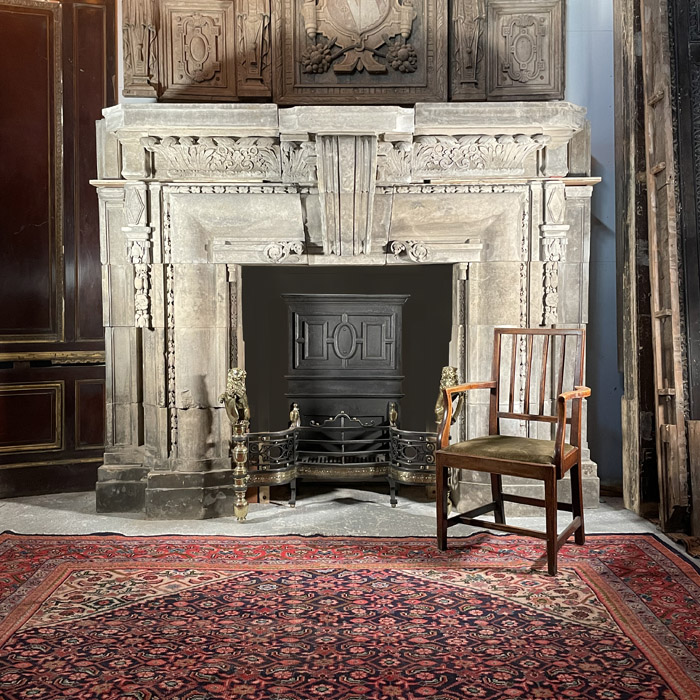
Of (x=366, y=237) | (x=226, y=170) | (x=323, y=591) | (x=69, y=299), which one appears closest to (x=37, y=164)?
(x=69, y=299)

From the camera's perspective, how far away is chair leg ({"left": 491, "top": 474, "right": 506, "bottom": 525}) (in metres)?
3.82

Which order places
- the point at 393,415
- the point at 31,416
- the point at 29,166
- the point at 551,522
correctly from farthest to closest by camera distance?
the point at 31,416, the point at 29,166, the point at 393,415, the point at 551,522

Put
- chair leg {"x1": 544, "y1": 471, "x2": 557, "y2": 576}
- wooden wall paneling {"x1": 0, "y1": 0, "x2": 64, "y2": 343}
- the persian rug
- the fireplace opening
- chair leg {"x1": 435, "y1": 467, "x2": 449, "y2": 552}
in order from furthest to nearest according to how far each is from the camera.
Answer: the fireplace opening, wooden wall paneling {"x1": 0, "y1": 0, "x2": 64, "y2": 343}, chair leg {"x1": 435, "y1": 467, "x2": 449, "y2": 552}, chair leg {"x1": 544, "y1": 471, "x2": 557, "y2": 576}, the persian rug

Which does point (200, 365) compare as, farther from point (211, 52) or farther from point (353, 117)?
point (211, 52)

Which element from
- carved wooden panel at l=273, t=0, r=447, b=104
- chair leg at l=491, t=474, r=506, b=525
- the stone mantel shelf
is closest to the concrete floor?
chair leg at l=491, t=474, r=506, b=525

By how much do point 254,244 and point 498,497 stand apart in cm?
198

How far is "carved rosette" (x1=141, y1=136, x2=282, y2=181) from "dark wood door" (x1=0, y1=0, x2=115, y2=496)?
3.41ft

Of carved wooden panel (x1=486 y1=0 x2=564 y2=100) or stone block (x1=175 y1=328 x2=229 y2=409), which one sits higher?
carved wooden panel (x1=486 y1=0 x2=564 y2=100)

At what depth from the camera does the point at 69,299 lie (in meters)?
4.86

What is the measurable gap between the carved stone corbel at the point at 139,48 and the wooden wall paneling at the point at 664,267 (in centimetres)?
277

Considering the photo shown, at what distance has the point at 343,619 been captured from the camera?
2717 mm

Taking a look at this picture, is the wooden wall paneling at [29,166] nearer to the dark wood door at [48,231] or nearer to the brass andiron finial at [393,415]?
the dark wood door at [48,231]

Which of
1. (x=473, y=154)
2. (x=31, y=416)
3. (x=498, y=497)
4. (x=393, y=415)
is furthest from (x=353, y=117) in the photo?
(x=31, y=416)

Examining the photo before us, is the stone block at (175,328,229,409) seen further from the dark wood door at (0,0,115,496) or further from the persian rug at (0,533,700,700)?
the dark wood door at (0,0,115,496)
